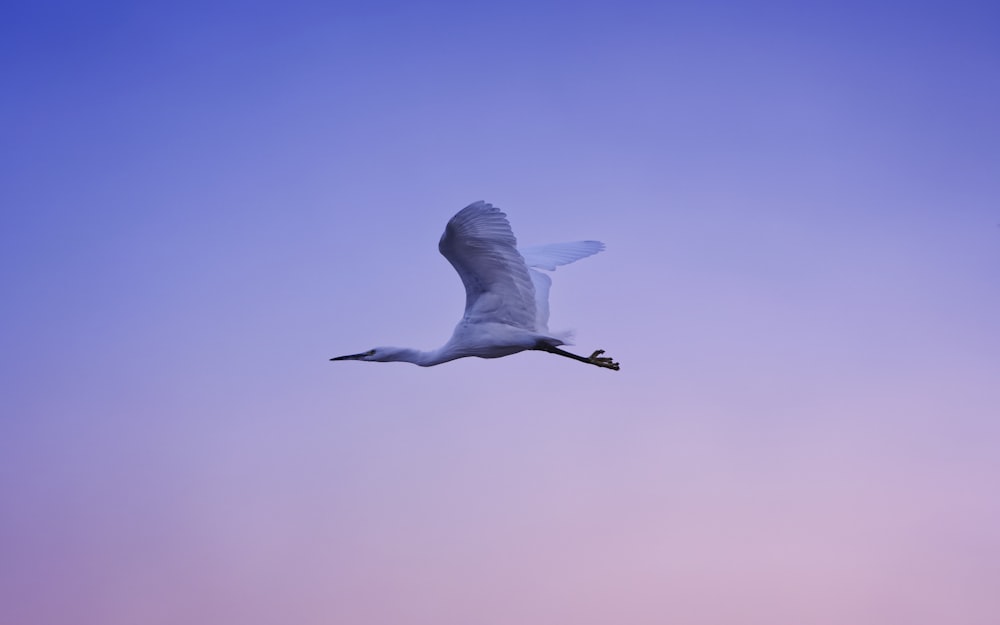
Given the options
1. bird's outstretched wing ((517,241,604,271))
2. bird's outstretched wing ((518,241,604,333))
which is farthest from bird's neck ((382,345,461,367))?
bird's outstretched wing ((517,241,604,271))

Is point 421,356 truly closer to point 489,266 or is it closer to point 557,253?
point 489,266

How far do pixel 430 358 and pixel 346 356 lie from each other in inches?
61.3

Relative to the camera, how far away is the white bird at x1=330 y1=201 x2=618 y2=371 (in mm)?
15391

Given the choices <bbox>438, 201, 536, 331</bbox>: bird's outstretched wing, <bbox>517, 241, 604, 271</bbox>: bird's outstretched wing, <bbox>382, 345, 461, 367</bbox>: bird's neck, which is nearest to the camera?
<bbox>438, 201, 536, 331</bbox>: bird's outstretched wing

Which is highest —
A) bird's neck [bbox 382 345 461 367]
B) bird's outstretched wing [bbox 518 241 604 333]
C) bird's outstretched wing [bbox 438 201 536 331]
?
bird's outstretched wing [bbox 518 241 604 333]

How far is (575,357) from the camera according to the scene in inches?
734

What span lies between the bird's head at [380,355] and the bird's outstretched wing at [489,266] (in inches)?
54.1

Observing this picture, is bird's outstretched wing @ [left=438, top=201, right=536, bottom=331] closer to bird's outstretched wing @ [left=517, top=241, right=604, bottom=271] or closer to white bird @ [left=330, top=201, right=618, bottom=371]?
white bird @ [left=330, top=201, right=618, bottom=371]

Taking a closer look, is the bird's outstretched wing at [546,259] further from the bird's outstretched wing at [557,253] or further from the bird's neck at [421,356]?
the bird's neck at [421,356]

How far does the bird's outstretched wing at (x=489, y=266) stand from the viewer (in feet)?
50.2

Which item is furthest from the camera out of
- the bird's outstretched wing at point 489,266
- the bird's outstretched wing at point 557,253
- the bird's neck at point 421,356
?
the bird's outstretched wing at point 557,253

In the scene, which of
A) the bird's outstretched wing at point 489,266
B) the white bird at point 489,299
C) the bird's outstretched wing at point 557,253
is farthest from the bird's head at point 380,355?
the bird's outstretched wing at point 557,253

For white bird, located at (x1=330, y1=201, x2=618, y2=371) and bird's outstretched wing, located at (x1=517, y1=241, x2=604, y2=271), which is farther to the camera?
bird's outstretched wing, located at (x1=517, y1=241, x2=604, y2=271)

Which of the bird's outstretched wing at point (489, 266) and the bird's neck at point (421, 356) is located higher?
the bird's outstretched wing at point (489, 266)
